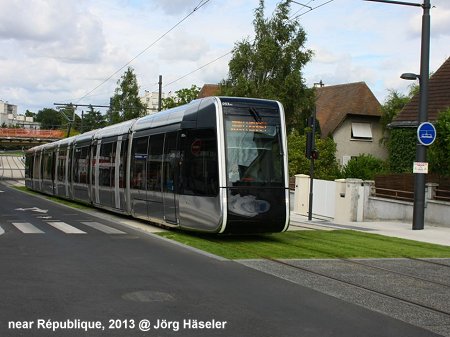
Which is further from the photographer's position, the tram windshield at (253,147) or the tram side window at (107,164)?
the tram side window at (107,164)

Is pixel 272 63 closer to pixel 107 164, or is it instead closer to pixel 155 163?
pixel 107 164

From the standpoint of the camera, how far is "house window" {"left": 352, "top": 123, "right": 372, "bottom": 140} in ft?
149

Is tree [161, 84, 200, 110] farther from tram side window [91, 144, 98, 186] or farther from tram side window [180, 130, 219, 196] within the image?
tram side window [180, 130, 219, 196]

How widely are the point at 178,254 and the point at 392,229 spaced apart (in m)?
10.8

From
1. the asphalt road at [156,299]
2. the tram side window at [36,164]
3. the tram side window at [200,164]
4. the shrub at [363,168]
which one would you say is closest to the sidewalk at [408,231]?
the tram side window at [200,164]

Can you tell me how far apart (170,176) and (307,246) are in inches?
149

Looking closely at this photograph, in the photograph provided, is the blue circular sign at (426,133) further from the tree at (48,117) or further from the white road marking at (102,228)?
the tree at (48,117)

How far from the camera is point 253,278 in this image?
909cm

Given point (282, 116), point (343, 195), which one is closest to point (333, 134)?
point (343, 195)

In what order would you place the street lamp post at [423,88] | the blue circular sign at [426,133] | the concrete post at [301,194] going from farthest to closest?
the concrete post at [301,194] → the street lamp post at [423,88] → the blue circular sign at [426,133]

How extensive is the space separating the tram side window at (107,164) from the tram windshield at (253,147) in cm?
807

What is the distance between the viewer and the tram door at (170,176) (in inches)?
583

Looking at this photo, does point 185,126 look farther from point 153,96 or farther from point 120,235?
point 153,96

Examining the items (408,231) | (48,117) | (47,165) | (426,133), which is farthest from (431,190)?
(48,117)
